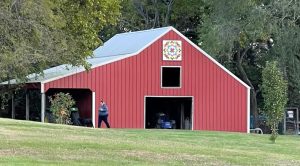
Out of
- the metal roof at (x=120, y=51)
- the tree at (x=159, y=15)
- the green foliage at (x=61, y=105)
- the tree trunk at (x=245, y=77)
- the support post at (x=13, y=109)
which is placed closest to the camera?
the green foliage at (x=61, y=105)

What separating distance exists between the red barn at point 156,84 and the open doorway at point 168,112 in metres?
1.10

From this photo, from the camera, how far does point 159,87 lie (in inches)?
1473

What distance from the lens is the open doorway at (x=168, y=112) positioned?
133 feet

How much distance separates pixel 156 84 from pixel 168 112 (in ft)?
19.1

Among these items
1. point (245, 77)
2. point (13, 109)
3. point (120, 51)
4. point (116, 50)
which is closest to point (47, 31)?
→ point (120, 51)

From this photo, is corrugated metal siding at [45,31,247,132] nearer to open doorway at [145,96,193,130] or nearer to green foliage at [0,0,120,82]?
open doorway at [145,96,193,130]

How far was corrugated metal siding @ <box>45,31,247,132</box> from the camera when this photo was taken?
36.5m

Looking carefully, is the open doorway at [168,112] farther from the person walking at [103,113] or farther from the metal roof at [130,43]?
the person walking at [103,113]

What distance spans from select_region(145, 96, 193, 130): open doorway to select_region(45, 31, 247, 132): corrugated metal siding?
6.52ft

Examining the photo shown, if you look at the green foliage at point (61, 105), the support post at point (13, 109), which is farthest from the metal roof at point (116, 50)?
the green foliage at point (61, 105)

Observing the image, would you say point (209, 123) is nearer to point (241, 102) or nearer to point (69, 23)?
point (241, 102)

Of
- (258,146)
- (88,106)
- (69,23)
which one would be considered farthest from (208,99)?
(258,146)

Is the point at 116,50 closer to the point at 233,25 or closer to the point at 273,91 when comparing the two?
the point at 233,25

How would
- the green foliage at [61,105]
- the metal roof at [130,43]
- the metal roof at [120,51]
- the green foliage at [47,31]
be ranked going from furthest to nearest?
the metal roof at [130,43]
the metal roof at [120,51]
the green foliage at [61,105]
the green foliage at [47,31]
